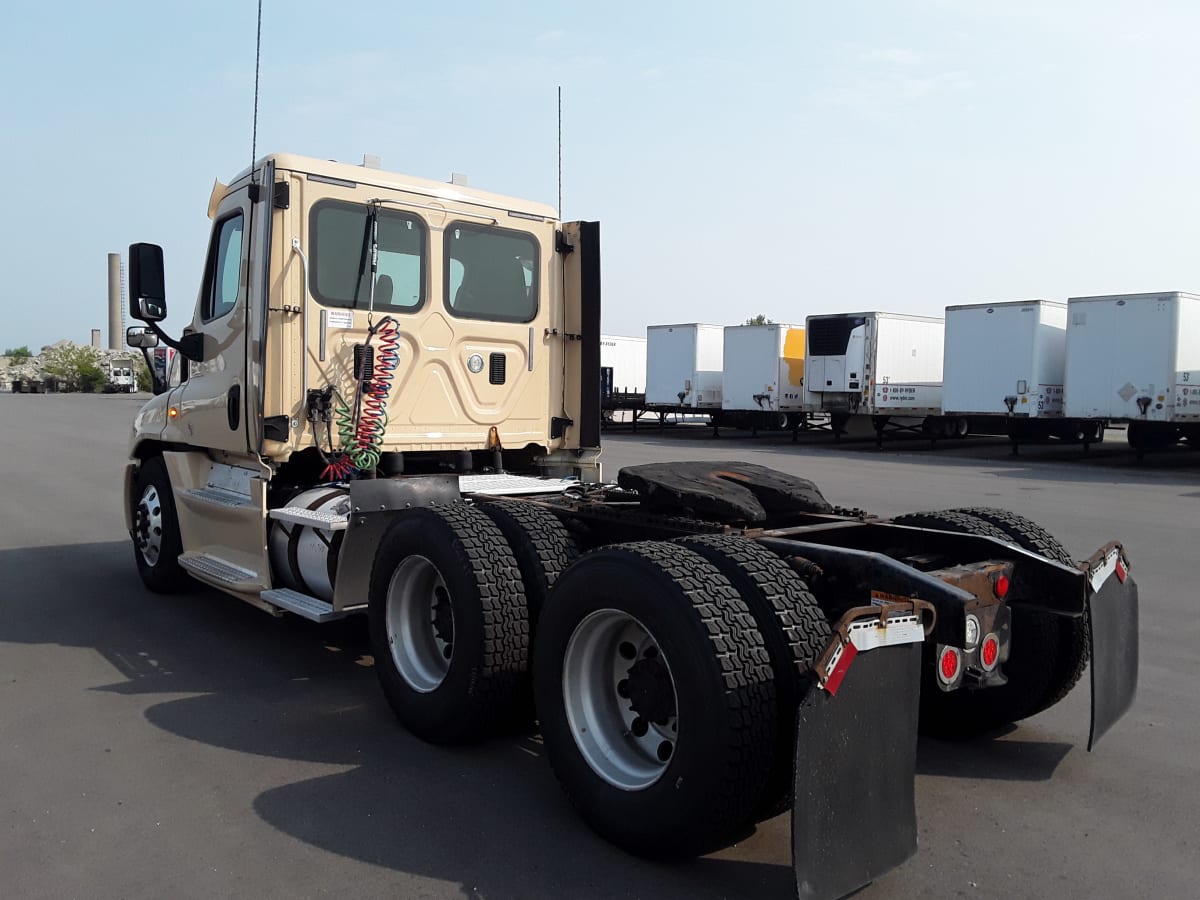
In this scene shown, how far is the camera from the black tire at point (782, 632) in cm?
314

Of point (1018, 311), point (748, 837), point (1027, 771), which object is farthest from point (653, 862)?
point (1018, 311)

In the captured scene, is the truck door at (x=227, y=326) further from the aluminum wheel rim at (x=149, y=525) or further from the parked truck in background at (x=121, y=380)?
the parked truck in background at (x=121, y=380)

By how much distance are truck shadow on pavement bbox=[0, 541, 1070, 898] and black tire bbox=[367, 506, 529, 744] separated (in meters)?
0.19

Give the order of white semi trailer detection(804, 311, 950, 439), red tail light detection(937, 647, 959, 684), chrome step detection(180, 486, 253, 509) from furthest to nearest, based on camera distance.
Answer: white semi trailer detection(804, 311, 950, 439)
chrome step detection(180, 486, 253, 509)
red tail light detection(937, 647, 959, 684)

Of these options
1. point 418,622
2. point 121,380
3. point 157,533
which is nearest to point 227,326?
point 157,533

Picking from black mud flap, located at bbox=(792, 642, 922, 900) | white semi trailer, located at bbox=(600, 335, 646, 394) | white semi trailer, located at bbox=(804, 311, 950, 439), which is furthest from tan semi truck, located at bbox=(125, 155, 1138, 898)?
white semi trailer, located at bbox=(600, 335, 646, 394)

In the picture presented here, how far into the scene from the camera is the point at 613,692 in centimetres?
374

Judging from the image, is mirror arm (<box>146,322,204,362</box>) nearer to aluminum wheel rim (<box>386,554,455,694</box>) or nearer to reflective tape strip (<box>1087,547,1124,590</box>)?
aluminum wheel rim (<box>386,554,455,694</box>)

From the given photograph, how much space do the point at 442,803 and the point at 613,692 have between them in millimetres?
800

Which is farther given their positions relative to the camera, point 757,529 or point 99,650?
point 99,650

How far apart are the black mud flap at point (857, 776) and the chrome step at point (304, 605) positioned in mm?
3044

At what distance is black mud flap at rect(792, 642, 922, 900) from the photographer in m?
2.86

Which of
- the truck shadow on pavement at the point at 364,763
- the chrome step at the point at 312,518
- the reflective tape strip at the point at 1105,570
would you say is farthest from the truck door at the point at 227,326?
the reflective tape strip at the point at 1105,570

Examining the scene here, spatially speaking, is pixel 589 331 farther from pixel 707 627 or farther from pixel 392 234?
pixel 707 627
